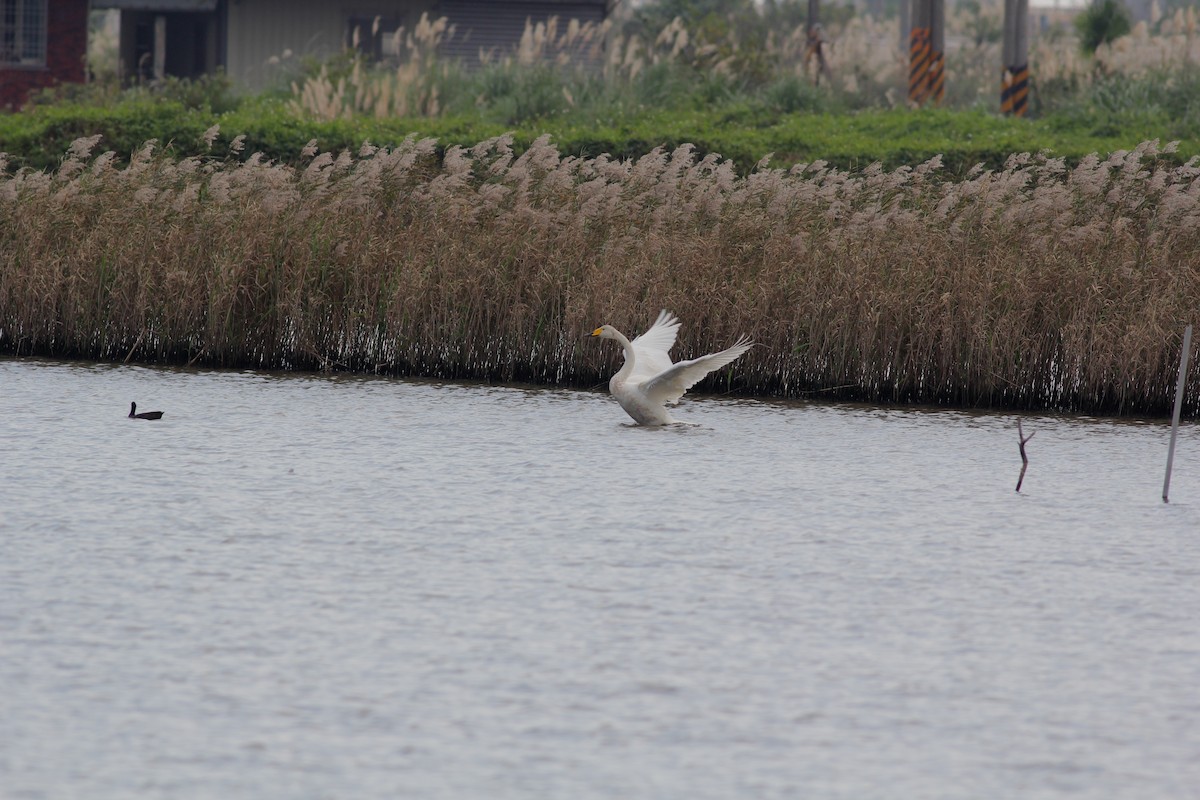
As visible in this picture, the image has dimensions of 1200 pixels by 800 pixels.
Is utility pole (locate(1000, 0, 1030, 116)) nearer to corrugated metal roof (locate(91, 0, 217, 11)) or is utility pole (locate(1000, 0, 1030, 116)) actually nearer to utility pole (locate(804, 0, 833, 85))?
utility pole (locate(804, 0, 833, 85))

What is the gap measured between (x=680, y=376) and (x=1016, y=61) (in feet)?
→ 49.2

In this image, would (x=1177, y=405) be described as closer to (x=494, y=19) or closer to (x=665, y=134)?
(x=665, y=134)

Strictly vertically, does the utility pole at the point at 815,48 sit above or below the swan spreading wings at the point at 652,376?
above

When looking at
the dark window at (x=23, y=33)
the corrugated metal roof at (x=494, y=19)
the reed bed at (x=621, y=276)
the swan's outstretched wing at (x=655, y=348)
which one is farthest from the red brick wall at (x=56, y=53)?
the swan's outstretched wing at (x=655, y=348)

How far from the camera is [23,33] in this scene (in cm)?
Result: 3328

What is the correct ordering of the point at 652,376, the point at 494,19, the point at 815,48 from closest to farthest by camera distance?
1. the point at 652,376
2. the point at 815,48
3. the point at 494,19

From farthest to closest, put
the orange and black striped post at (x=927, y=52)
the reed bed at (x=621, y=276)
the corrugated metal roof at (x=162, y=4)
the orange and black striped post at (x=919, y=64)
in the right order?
the corrugated metal roof at (x=162, y=4) → the orange and black striped post at (x=919, y=64) → the orange and black striped post at (x=927, y=52) → the reed bed at (x=621, y=276)

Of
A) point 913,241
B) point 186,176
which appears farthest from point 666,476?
point 186,176

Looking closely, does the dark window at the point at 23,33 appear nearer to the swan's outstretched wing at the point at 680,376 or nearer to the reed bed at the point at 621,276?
the reed bed at the point at 621,276

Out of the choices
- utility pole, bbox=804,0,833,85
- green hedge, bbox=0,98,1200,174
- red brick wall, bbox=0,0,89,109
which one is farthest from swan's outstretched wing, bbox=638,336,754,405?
red brick wall, bbox=0,0,89,109

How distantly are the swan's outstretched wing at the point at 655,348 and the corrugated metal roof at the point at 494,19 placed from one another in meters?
23.8

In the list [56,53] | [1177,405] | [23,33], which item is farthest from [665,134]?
[23,33]

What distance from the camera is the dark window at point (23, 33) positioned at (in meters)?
33.1

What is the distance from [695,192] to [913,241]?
161cm
